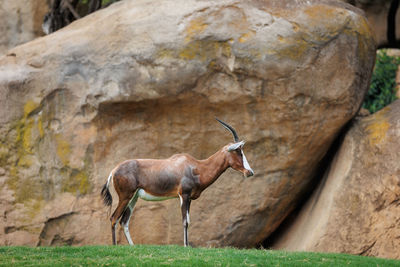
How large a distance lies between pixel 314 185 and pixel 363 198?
1.51 m

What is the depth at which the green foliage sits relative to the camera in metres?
14.8

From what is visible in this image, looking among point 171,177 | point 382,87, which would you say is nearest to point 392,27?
point 382,87

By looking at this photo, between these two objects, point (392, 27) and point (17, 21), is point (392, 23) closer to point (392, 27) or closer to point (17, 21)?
point (392, 27)

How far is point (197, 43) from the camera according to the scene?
10938mm

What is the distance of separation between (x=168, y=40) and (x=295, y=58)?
2.39 m

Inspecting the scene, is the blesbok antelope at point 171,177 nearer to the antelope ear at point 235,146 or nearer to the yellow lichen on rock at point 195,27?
the antelope ear at point 235,146

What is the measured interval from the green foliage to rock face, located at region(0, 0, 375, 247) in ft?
12.2

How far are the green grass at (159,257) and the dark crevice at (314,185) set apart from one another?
3.37 m

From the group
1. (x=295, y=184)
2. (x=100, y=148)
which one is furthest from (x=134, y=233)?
(x=295, y=184)

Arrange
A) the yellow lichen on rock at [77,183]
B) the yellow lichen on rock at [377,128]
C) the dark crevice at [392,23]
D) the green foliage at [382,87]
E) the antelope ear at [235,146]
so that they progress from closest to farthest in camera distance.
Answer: the antelope ear at [235,146] < the yellow lichen on rock at [377,128] < the yellow lichen on rock at [77,183] < the green foliage at [382,87] < the dark crevice at [392,23]

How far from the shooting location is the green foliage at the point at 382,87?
583 inches

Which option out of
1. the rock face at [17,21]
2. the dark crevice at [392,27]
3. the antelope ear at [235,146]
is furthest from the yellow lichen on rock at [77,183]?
the dark crevice at [392,27]

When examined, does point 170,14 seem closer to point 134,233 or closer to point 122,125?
point 122,125

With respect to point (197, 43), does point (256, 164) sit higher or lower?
→ lower
